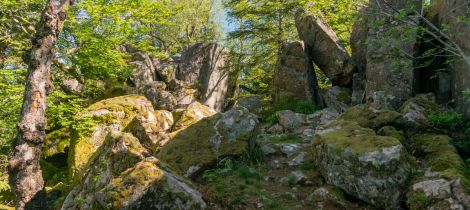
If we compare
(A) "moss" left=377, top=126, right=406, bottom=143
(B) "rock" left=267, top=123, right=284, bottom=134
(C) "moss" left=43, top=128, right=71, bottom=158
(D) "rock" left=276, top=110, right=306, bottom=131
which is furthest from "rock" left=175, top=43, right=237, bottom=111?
(A) "moss" left=377, top=126, right=406, bottom=143

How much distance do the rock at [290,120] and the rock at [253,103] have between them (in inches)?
112

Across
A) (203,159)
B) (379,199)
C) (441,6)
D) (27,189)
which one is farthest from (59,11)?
(441,6)

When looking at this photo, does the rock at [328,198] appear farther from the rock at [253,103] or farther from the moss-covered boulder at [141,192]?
the rock at [253,103]

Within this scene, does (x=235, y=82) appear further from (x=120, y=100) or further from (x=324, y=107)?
(x=120, y=100)

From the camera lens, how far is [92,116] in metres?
14.4

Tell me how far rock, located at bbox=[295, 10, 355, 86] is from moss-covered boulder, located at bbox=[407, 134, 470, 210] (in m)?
8.26

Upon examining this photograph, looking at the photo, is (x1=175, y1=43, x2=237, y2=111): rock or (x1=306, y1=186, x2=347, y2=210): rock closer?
(x1=306, y1=186, x2=347, y2=210): rock

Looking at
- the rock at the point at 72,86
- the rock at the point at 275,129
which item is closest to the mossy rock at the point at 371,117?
the rock at the point at 275,129

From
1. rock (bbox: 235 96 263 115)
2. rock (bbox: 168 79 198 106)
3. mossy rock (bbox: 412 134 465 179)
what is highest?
rock (bbox: 168 79 198 106)

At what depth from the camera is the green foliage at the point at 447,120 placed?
9.66 meters

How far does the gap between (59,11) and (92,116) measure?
6530 mm

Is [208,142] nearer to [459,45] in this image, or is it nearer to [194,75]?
[459,45]

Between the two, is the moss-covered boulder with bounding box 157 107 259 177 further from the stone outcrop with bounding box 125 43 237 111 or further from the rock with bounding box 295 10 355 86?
the stone outcrop with bounding box 125 43 237 111

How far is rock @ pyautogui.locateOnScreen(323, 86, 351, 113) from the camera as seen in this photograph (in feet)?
52.0
